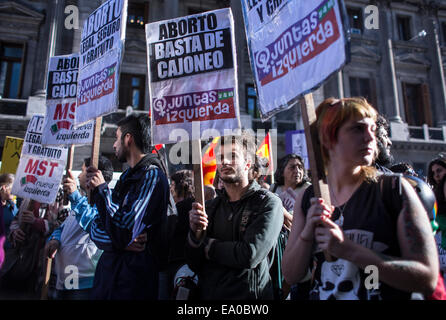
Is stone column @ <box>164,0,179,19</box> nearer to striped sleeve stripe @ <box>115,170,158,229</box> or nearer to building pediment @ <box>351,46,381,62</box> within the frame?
building pediment @ <box>351,46,381,62</box>

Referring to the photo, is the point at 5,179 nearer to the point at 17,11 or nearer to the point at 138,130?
the point at 138,130

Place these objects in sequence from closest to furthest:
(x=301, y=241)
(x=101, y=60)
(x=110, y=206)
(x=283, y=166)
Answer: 1. (x=301, y=241)
2. (x=110, y=206)
3. (x=101, y=60)
4. (x=283, y=166)

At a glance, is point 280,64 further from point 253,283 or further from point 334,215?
point 253,283

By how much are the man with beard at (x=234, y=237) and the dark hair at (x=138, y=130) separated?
0.62 m

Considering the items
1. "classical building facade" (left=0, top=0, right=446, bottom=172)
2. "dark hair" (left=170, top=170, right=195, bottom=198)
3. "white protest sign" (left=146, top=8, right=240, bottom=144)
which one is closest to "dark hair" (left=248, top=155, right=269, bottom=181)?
"white protest sign" (left=146, top=8, right=240, bottom=144)

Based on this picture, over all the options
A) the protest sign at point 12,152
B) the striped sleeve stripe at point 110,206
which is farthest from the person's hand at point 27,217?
the protest sign at point 12,152

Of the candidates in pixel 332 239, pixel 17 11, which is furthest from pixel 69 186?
pixel 17 11

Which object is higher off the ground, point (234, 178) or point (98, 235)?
point (234, 178)

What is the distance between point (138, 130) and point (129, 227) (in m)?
0.79

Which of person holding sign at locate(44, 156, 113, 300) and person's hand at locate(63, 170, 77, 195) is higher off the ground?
person's hand at locate(63, 170, 77, 195)

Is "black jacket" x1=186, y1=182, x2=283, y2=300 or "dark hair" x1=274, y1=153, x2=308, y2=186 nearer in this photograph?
"black jacket" x1=186, y1=182, x2=283, y2=300

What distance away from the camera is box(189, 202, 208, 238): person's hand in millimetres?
1996

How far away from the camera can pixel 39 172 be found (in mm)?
4000

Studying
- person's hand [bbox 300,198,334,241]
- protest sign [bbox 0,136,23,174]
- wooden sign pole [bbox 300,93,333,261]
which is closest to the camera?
person's hand [bbox 300,198,334,241]
